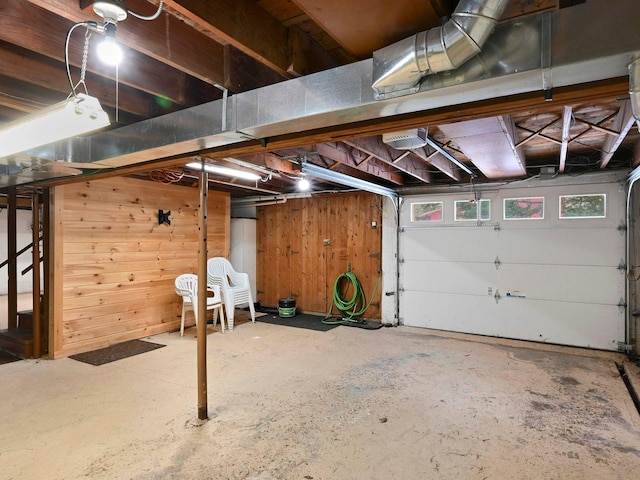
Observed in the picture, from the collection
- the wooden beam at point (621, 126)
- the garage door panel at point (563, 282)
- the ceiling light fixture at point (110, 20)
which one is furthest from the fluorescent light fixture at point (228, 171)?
the garage door panel at point (563, 282)

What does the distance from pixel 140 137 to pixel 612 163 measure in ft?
15.9

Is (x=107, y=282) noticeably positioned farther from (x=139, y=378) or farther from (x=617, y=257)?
(x=617, y=257)

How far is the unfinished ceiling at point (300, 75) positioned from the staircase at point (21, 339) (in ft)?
6.47

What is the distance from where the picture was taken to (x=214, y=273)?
18.2 feet

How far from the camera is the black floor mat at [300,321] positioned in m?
5.35

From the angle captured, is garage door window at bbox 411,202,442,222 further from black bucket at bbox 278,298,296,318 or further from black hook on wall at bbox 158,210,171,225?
black hook on wall at bbox 158,210,171,225

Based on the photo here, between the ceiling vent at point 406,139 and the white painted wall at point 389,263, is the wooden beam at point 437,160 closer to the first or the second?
the ceiling vent at point 406,139

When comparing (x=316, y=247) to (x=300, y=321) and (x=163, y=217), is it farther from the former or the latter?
(x=163, y=217)


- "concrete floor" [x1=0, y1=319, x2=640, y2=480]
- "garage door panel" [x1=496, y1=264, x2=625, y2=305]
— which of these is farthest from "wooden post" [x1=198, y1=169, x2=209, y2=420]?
"garage door panel" [x1=496, y1=264, x2=625, y2=305]

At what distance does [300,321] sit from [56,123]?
14.7 ft

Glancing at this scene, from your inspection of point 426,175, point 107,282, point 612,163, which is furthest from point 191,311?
point 612,163

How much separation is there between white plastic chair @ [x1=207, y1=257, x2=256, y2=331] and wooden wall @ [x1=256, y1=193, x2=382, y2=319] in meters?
1.00

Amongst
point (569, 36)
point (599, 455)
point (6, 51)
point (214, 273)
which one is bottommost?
point (599, 455)

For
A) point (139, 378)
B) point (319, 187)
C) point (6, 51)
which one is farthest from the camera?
point (319, 187)
